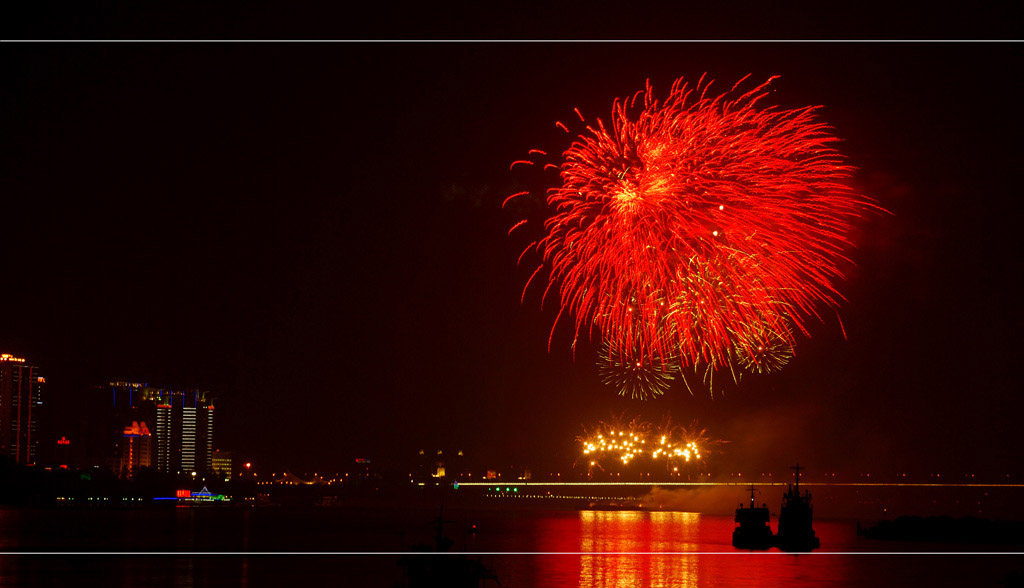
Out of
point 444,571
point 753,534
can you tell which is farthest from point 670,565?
point 444,571

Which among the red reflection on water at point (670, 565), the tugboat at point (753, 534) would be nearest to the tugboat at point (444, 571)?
the red reflection on water at point (670, 565)

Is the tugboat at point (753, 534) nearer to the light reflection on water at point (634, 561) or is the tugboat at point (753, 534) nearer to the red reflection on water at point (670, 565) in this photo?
the red reflection on water at point (670, 565)

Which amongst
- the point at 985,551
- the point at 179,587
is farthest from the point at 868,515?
the point at 179,587

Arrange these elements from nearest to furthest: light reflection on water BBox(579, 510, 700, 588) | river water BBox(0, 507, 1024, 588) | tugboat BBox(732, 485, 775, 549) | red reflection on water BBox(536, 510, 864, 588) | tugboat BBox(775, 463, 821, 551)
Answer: light reflection on water BBox(579, 510, 700, 588)
red reflection on water BBox(536, 510, 864, 588)
river water BBox(0, 507, 1024, 588)
tugboat BBox(775, 463, 821, 551)
tugboat BBox(732, 485, 775, 549)

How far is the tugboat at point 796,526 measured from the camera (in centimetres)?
7888

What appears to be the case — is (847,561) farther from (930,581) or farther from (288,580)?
(288,580)

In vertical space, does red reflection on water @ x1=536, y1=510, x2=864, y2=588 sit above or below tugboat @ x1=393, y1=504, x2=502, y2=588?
below

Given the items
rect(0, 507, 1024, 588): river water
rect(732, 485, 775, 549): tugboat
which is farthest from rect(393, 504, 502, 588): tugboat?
rect(732, 485, 775, 549): tugboat

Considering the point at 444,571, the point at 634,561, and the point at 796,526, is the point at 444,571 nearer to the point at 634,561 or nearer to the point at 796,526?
the point at 634,561

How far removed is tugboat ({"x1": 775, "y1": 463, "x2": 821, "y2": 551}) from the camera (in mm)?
78875

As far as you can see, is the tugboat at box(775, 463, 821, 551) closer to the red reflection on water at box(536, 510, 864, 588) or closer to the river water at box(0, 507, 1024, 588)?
the red reflection on water at box(536, 510, 864, 588)

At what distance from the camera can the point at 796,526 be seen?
260 ft

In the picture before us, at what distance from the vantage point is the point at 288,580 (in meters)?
55.2

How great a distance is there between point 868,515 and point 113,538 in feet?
377
